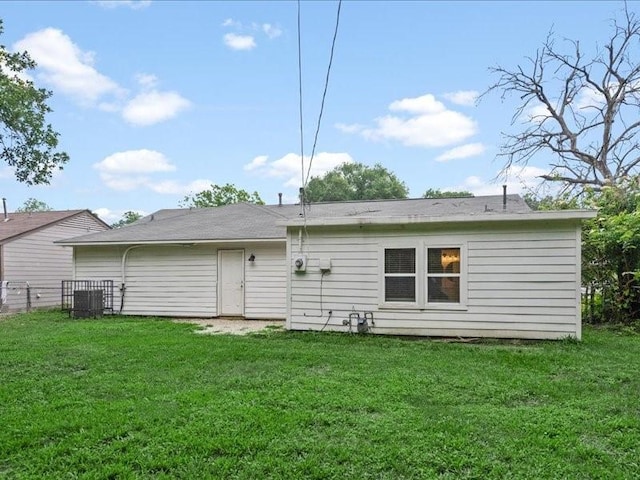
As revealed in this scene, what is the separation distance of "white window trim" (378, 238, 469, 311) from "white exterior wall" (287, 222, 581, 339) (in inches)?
0.6

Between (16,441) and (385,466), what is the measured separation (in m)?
2.52

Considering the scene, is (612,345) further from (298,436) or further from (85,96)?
(85,96)

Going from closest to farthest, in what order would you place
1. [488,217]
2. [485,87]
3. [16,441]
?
[16,441] → [488,217] → [485,87]

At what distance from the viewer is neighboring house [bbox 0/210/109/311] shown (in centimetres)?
1341

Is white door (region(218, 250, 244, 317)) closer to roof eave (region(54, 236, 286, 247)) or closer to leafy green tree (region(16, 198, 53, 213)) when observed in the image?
roof eave (region(54, 236, 286, 247))

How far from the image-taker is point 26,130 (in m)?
8.80

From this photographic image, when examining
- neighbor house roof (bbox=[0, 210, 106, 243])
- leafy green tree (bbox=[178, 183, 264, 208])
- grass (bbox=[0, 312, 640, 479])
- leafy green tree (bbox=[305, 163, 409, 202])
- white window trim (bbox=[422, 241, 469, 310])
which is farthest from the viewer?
leafy green tree (bbox=[305, 163, 409, 202])

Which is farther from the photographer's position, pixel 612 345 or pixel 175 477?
pixel 612 345

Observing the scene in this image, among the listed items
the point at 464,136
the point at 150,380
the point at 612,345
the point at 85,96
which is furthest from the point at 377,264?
the point at 464,136

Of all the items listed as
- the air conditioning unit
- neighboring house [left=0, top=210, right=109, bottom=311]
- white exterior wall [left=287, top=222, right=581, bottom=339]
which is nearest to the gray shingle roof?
the air conditioning unit

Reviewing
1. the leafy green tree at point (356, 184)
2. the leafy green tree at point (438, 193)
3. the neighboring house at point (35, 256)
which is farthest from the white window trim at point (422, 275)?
the leafy green tree at point (356, 184)

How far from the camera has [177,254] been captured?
10914 mm

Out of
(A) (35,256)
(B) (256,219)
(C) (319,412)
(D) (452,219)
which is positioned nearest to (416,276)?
(D) (452,219)

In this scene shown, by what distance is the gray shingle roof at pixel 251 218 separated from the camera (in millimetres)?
9719
